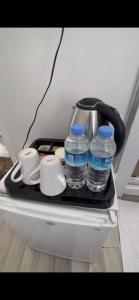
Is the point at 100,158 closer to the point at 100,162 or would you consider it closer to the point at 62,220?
the point at 100,162

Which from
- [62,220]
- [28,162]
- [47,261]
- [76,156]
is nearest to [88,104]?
[76,156]

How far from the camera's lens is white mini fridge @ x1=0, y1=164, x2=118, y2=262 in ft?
1.85

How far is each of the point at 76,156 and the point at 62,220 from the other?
0.84ft

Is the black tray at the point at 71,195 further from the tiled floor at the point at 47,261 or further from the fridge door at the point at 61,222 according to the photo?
the tiled floor at the point at 47,261

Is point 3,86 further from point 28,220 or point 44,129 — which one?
point 28,220

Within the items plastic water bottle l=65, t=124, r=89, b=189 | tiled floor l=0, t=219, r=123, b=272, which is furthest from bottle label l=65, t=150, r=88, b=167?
tiled floor l=0, t=219, r=123, b=272

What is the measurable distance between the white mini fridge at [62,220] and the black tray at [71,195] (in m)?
0.03

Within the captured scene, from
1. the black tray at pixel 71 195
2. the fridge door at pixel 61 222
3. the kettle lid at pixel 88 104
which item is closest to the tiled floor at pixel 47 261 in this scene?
the fridge door at pixel 61 222

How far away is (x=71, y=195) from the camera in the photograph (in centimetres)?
58

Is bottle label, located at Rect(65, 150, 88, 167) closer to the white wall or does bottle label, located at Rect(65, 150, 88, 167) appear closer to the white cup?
the white cup

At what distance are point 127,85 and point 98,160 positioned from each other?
17.3 inches

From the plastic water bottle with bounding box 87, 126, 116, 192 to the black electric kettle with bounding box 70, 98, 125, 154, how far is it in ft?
0.13

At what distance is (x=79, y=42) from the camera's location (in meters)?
0.63

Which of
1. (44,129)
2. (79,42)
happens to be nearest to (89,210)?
(44,129)
